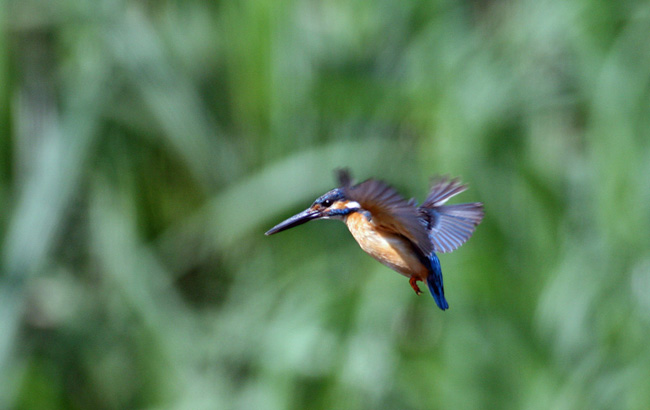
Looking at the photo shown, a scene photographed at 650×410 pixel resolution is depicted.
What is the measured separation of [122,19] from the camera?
234 centimetres

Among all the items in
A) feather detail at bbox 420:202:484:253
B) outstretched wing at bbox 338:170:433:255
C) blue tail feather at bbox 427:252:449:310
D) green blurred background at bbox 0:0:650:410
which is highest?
outstretched wing at bbox 338:170:433:255

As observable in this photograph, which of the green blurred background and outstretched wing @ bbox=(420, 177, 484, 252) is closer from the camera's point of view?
outstretched wing @ bbox=(420, 177, 484, 252)

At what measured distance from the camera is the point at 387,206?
0.57 m

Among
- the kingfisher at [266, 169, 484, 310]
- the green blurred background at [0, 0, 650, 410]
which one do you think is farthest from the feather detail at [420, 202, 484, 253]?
the green blurred background at [0, 0, 650, 410]

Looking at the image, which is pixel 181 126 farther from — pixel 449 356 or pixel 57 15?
pixel 449 356

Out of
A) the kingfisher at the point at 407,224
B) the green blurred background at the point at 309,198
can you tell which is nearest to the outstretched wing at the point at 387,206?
the kingfisher at the point at 407,224

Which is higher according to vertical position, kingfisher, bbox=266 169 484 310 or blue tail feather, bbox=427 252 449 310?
kingfisher, bbox=266 169 484 310

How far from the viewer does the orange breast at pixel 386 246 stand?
66cm

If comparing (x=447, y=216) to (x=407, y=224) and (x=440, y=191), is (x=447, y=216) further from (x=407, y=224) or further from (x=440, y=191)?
(x=407, y=224)

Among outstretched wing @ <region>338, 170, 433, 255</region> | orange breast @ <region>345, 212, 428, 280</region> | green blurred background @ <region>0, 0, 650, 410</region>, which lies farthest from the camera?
green blurred background @ <region>0, 0, 650, 410</region>

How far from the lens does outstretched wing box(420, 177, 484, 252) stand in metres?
0.67

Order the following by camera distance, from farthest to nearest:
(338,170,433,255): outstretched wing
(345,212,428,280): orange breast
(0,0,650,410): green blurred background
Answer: (0,0,650,410): green blurred background
(345,212,428,280): orange breast
(338,170,433,255): outstretched wing

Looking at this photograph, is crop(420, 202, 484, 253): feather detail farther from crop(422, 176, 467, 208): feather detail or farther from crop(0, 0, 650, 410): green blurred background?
crop(0, 0, 650, 410): green blurred background

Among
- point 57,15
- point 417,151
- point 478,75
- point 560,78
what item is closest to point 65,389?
point 57,15
